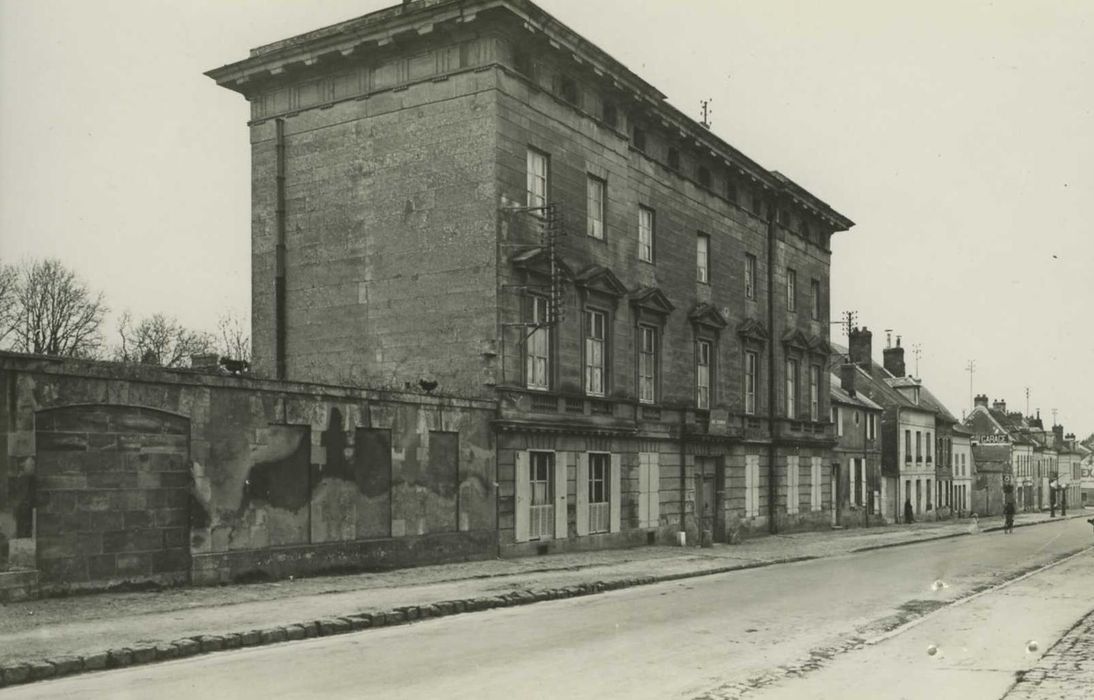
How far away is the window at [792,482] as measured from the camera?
1505 inches

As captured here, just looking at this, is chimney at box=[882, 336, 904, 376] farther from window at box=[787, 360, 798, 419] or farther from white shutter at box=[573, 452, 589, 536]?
white shutter at box=[573, 452, 589, 536]

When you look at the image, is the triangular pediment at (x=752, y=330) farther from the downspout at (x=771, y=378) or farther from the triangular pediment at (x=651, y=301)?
the triangular pediment at (x=651, y=301)

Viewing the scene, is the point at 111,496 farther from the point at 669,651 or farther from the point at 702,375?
the point at 702,375

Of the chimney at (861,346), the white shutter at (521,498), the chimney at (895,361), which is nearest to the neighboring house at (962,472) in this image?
the chimney at (895,361)

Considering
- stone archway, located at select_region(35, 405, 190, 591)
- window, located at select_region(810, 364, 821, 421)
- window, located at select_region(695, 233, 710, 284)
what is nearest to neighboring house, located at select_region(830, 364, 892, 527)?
window, located at select_region(810, 364, 821, 421)

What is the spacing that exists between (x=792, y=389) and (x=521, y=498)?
18475 mm

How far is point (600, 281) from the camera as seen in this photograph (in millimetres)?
26328

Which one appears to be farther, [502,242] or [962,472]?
[962,472]

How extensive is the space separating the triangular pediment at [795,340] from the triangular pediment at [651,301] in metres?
9.58

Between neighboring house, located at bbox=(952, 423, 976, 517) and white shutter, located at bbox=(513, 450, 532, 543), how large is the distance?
2053 inches

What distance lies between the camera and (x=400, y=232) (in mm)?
23953

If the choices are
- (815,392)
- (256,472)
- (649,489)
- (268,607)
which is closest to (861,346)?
(815,392)

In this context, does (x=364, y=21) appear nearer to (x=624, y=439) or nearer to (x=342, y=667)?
(x=624, y=439)

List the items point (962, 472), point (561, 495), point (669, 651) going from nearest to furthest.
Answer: point (669, 651) < point (561, 495) < point (962, 472)
